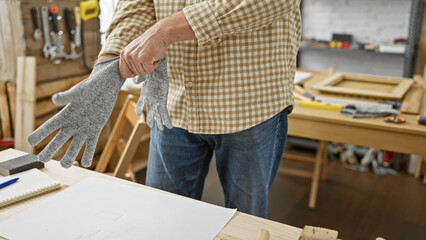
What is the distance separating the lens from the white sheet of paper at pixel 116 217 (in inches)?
32.8

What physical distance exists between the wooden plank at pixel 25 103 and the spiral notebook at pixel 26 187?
1076 mm

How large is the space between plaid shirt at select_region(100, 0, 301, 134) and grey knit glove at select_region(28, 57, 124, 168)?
16cm

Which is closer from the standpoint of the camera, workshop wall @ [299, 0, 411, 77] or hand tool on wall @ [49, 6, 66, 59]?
hand tool on wall @ [49, 6, 66, 59]

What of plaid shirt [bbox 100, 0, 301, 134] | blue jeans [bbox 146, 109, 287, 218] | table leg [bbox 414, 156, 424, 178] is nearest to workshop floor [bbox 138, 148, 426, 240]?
table leg [bbox 414, 156, 424, 178]

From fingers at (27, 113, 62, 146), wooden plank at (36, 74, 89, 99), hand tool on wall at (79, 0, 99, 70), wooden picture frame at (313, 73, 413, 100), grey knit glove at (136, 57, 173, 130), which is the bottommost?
wooden plank at (36, 74, 89, 99)

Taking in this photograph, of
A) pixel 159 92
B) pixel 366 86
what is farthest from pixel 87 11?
pixel 159 92

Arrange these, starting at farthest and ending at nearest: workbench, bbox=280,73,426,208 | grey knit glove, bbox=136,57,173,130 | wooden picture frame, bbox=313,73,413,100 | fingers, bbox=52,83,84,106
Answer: wooden picture frame, bbox=313,73,413,100
workbench, bbox=280,73,426,208
grey knit glove, bbox=136,57,173,130
fingers, bbox=52,83,84,106

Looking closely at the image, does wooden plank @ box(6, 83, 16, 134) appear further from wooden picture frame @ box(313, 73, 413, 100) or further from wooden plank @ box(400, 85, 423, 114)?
wooden plank @ box(400, 85, 423, 114)

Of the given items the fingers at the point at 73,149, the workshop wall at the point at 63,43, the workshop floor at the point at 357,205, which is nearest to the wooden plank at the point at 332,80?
the workshop floor at the point at 357,205

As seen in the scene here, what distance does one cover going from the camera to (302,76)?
8.30 ft

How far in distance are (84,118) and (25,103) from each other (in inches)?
55.4

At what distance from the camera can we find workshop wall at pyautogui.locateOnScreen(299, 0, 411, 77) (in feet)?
12.3

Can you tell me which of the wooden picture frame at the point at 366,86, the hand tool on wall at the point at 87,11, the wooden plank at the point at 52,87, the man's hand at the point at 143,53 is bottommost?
the wooden plank at the point at 52,87

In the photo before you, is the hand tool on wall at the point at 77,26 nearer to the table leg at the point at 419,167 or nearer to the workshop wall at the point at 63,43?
the workshop wall at the point at 63,43
